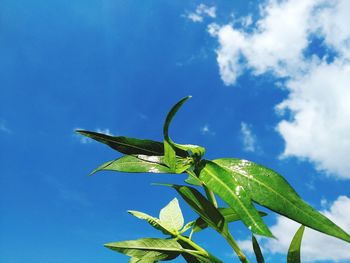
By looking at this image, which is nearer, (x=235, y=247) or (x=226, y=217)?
(x=235, y=247)

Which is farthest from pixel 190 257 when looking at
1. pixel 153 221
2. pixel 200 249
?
pixel 153 221

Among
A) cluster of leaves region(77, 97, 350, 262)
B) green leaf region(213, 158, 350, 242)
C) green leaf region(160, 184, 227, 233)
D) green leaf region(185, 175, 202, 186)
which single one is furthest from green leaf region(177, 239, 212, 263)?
green leaf region(213, 158, 350, 242)

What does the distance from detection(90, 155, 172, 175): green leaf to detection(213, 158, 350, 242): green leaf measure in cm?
23

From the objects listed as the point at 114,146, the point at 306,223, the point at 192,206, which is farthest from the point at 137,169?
the point at 306,223

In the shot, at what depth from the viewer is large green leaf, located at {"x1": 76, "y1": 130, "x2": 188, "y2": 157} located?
128 centimetres

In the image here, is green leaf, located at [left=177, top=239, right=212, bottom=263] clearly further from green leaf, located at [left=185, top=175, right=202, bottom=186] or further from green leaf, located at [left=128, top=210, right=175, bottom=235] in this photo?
green leaf, located at [left=185, top=175, right=202, bottom=186]

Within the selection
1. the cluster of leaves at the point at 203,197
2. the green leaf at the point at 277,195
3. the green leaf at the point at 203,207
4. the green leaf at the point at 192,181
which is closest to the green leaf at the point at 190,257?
the cluster of leaves at the point at 203,197

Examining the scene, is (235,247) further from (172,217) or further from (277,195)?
(172,217)

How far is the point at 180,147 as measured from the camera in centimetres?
126

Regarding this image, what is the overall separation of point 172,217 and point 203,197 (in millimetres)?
341

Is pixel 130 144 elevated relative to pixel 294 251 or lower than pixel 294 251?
elevated

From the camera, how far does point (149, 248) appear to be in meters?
1.52

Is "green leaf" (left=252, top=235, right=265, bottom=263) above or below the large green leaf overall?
below

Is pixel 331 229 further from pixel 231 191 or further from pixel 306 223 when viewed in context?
pixel 231 191
